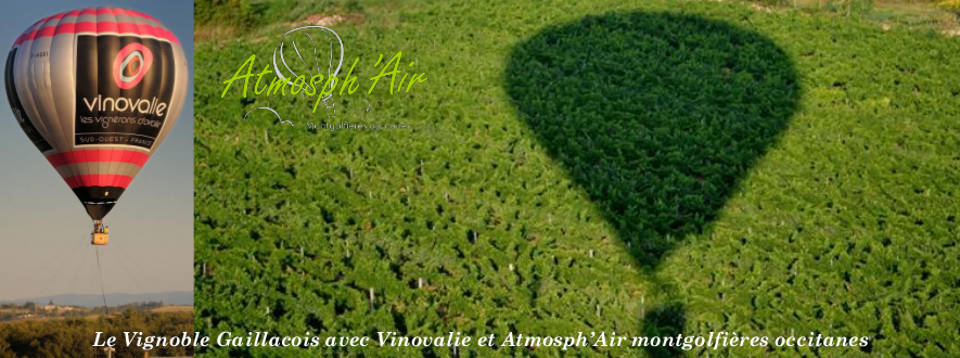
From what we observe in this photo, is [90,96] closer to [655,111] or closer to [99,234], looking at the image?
[99,234]

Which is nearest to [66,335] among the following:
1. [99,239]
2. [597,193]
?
[99,239]

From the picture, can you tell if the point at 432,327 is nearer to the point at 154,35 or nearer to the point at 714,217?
the point at 714,217

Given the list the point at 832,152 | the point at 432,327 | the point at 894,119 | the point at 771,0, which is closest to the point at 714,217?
the point at 832,152

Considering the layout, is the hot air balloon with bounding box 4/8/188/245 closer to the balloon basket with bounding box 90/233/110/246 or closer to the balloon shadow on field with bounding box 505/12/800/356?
the balloon basket with bounding box 90/233/110/246

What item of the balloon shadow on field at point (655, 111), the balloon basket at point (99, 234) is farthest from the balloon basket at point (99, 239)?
the balloon shadow on field at point (655, 111)

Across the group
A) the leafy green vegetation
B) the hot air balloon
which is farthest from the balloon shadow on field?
the hot air balloon
